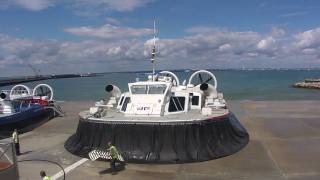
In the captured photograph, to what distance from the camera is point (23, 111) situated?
57.3 feet

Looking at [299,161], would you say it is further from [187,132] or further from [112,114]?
[112,114]

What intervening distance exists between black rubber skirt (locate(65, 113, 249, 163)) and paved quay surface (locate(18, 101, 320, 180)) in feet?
0.82

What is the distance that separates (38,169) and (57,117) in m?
10.6

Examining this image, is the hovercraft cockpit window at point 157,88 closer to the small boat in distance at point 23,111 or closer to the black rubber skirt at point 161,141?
the black rubber skirt at point 161,141

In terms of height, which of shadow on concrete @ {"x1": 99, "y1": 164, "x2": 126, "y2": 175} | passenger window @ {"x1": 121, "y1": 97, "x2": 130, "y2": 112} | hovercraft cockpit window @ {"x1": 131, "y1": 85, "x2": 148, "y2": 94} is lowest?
shadow on concrete @ {"x1": 99, "y1": 164, "x2": 126, "y2": 175}

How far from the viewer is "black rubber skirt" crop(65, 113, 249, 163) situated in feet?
34.2

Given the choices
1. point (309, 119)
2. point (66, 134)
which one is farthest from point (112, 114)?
point (309, 119)

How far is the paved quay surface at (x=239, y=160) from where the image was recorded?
9406 millimetres

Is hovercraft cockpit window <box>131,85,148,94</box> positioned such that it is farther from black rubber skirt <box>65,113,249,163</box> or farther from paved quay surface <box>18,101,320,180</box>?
paved quay surface <box>18,101,320,180</box>

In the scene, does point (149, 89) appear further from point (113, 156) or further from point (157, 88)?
point (113, 156)

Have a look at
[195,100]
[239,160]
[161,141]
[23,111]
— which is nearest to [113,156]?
[161,141]

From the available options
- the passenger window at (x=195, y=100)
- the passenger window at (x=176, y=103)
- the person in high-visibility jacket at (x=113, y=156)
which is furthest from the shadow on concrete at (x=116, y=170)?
the passenger window at (x=195, y=100)

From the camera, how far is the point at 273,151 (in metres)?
11.7

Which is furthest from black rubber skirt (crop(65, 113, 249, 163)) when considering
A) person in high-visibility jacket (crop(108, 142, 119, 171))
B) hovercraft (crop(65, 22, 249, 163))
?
person in high-visibility jacket (crop(108, 142, 119, 171))
